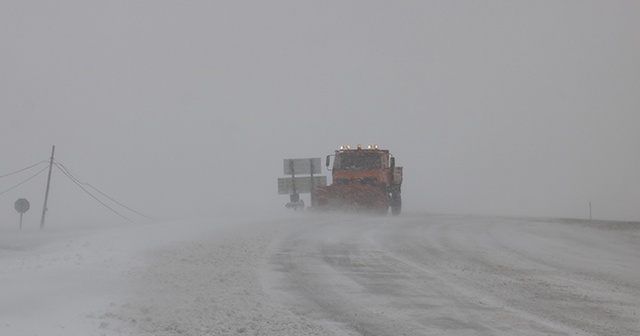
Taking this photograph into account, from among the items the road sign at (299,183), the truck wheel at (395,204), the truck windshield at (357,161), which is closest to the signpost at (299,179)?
the road sign at (299,183)

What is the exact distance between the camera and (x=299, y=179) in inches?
1448

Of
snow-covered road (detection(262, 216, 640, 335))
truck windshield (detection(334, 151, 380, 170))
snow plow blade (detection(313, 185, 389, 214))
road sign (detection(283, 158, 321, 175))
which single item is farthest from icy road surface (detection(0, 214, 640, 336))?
road sign (detection(283, 158, 321, 175))

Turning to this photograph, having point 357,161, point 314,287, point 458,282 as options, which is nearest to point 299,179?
point 357,161

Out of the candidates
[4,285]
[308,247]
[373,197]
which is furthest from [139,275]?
[373,197]

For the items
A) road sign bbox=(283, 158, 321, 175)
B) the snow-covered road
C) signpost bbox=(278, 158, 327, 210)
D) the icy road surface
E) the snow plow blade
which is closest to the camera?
the icy road surface

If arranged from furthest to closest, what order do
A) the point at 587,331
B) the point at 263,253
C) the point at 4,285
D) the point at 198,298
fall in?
the point at 263,253, the point at 198,298, the point at 4,285, the point at 587,331

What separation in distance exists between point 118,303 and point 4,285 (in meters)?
1.28

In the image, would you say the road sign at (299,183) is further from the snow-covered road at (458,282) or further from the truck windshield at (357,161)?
the snow-covered road at (458,282)

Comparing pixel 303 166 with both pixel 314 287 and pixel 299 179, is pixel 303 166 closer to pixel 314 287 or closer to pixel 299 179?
pixel 299 179

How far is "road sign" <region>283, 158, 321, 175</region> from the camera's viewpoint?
121 ft

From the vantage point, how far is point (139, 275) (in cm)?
912

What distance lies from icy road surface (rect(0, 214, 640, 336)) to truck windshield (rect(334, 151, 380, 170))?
13878 millimetres

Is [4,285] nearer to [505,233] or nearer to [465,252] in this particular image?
[465,252]

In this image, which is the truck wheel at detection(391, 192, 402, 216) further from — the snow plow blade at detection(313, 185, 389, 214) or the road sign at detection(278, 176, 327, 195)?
the road sign at detection(278, 176, 327, 195)
